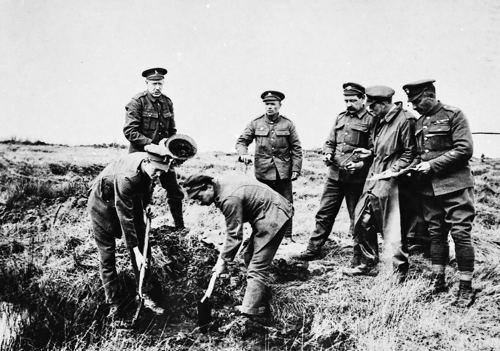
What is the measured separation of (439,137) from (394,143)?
18.0 inches

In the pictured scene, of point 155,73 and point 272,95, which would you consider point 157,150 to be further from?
point 272,95

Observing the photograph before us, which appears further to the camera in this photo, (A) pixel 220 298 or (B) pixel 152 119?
(B) pixel 152 119

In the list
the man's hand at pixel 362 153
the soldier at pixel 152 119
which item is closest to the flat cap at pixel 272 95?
the soldier at pixel 152 119

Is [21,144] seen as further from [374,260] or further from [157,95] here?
[374,260]

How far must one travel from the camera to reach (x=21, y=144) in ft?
41.8

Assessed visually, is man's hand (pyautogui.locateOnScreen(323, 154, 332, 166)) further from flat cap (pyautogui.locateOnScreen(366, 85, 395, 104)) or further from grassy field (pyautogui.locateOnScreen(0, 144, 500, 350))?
grassy field (pyautogui.locateOnScreen(0, 144, 500, 350))

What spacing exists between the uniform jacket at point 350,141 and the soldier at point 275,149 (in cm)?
69

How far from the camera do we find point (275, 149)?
18.2 ft

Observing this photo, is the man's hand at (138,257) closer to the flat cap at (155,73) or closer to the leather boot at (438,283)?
the flat cap at (155,73)

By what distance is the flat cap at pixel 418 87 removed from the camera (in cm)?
402

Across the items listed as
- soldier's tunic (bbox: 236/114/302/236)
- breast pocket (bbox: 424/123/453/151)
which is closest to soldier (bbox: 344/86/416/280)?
breast pocket (bbox: 424/123/453/151)

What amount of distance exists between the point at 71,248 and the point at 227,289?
263 cm

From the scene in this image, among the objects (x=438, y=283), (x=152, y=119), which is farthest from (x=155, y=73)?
(x=438, y=283)

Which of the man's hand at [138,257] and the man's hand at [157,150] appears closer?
the man's hand at [157,150]
